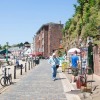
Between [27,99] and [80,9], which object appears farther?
[80,9]

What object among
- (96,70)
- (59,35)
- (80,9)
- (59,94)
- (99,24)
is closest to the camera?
(59,94)

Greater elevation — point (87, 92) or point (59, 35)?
point (59, 35)

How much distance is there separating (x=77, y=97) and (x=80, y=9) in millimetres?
23920

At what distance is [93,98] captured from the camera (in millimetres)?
13812

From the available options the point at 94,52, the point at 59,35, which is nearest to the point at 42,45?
the point at 59,35

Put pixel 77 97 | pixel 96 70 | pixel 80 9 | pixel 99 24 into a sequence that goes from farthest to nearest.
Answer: pixel 80 9 < pixel 96 70 < pixel 99 24 < pixel 77 97

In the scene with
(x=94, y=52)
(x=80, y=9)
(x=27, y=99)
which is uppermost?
(x=80, y=9)

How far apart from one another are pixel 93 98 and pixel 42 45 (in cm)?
10571

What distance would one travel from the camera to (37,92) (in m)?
16.9

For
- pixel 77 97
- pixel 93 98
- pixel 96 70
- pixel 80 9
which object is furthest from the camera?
pixel 80 9

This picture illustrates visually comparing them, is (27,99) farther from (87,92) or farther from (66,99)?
(87,92)

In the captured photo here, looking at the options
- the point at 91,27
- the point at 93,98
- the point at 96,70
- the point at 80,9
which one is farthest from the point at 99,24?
the point at 80,9

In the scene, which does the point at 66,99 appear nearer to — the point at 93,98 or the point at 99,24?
the point at 93,98

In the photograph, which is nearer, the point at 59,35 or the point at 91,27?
the point at 91,27
